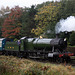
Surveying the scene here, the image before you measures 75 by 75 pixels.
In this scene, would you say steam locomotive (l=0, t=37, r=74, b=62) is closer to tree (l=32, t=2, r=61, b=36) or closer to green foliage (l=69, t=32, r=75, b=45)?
tree (l=32, t=2, r=61, b=36)

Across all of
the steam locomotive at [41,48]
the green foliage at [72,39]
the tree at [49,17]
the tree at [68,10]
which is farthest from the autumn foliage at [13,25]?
the steam locomotive at [41,48]

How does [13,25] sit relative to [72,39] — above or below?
above

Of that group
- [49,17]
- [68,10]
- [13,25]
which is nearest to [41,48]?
[49,17]

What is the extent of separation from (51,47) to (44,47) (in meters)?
0.92

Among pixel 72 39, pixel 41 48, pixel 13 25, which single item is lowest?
pixel 41 48

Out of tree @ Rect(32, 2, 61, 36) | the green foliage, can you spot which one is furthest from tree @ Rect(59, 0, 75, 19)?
the green foliage

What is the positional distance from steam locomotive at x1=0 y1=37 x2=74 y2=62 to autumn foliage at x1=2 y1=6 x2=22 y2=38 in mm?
14944

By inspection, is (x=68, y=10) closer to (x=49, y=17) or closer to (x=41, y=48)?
(x=49, y=17)

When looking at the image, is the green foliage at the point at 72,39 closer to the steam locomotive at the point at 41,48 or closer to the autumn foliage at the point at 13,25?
the steam locomotive at the point at 41,48

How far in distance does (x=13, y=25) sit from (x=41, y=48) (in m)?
21.5

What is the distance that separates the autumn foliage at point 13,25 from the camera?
34750 millimetres

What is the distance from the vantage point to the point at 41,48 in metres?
15.5

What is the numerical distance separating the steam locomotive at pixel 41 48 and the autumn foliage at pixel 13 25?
49.0 feet


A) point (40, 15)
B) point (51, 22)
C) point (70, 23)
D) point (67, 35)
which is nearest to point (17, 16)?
point (40, 15)
